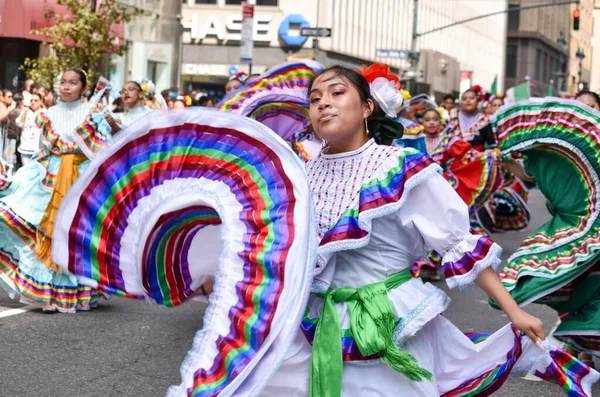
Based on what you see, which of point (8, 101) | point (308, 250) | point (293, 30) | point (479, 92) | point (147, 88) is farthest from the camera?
point (293, 30)

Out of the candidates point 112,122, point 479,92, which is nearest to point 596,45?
point 479,92

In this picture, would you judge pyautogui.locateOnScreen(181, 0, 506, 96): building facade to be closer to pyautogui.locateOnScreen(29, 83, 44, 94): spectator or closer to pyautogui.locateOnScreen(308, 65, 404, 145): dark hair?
pyautogui.locateOnScreen(29, 83, 44, 94): spectator

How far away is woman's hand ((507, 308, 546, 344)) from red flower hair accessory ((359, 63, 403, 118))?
2.82ft

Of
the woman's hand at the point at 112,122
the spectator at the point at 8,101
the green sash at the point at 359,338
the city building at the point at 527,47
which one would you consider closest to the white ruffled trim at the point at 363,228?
the green sash at the point at 359,338

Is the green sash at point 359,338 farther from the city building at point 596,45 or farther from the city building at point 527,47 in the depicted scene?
the city building at point 596,45

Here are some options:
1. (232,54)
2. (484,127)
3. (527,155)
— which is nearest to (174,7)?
(232,54)

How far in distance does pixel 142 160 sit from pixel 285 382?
86cm

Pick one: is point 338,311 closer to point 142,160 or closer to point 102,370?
point 142,160

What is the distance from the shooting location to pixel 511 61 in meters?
87.4

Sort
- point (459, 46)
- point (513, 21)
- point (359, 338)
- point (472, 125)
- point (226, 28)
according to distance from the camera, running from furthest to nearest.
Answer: point (513, 21), point (459, 46), point (226, 28), point (472, 125), point (359, 338)

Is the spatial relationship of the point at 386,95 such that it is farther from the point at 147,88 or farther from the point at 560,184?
the point at 147,88

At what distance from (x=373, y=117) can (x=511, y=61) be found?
85505mm

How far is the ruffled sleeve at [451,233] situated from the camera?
12.0 feet

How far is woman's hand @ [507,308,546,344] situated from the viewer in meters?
3.64
